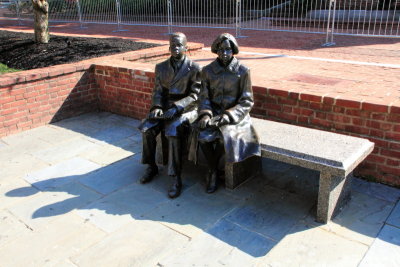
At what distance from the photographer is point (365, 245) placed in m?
3.13

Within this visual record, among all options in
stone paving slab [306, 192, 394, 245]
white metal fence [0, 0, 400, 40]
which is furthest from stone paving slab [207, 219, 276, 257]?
white metal fence [0, 0, 400, 40]

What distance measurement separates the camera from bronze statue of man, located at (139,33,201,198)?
13.3 ft

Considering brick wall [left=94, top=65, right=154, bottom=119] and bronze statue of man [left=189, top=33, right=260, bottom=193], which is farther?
brick wall [left=94, top=65, right=154, bottom=119]

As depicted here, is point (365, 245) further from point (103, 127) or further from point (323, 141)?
point (103, 127)

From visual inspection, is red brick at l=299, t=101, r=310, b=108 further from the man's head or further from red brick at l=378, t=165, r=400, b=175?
the man's head

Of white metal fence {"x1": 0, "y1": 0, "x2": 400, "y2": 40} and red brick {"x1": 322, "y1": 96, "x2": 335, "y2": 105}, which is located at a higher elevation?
white metal fence {"x1": 0, "y1": 0, "x2": 400, "y2": 40}

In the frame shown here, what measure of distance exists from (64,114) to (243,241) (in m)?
4.45

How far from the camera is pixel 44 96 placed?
247 inches

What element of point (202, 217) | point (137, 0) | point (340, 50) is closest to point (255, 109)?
point (202, 217)

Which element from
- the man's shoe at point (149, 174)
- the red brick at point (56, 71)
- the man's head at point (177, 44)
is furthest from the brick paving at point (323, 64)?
the red brick at point (56, 71)

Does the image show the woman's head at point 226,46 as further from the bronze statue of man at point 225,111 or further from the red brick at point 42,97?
the red brick at point 42,97

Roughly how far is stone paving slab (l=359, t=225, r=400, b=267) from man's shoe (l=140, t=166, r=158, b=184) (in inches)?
90.6

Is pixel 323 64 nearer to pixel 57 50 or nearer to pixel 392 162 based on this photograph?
pixel 392 162

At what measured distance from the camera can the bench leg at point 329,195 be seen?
3348 millimetres
